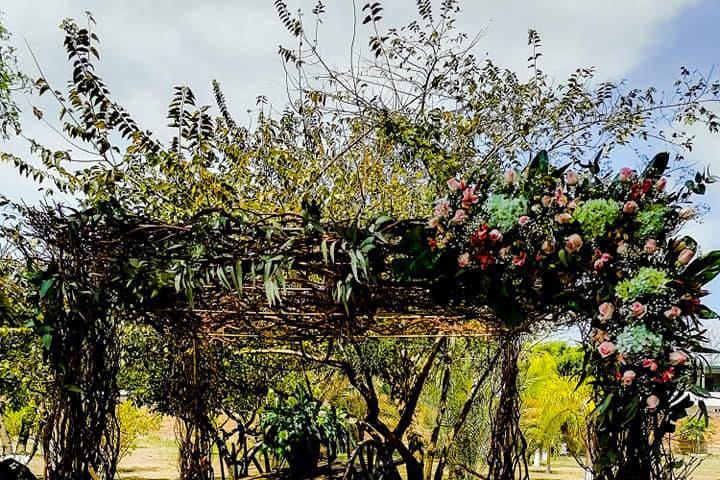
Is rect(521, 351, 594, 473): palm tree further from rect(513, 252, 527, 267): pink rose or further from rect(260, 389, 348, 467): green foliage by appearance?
rect(513, 252, 527, 267): pink rose

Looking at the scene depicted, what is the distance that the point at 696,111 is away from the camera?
15.8 feet

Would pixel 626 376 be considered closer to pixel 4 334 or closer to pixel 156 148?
pixel 156 148

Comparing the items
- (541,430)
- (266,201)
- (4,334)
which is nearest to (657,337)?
(266,201)

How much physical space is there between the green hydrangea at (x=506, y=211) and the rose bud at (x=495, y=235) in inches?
0.5

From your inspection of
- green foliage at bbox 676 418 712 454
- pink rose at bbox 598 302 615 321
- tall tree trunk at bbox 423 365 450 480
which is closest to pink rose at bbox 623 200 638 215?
pink rose at bbox 598 302 615 321

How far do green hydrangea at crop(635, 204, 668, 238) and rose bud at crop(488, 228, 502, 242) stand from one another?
34 cm

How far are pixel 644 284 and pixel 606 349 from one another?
7.0 inches

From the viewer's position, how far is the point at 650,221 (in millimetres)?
1692

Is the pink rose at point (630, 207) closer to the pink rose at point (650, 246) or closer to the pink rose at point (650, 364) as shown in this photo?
the pink rose at point (650, 246)

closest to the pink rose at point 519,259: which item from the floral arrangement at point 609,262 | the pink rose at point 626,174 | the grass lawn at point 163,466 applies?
the floral arrangement at point 609,262

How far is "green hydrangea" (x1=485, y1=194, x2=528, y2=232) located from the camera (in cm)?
173

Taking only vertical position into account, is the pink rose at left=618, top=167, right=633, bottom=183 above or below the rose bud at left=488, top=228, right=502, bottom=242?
above

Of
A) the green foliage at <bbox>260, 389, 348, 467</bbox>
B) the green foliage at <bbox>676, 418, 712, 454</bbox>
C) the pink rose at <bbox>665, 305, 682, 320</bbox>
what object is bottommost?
the green foliage at <bbox>676, 418, 712, 454</bbox>

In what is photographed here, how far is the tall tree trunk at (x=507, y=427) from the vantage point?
2977 mm
